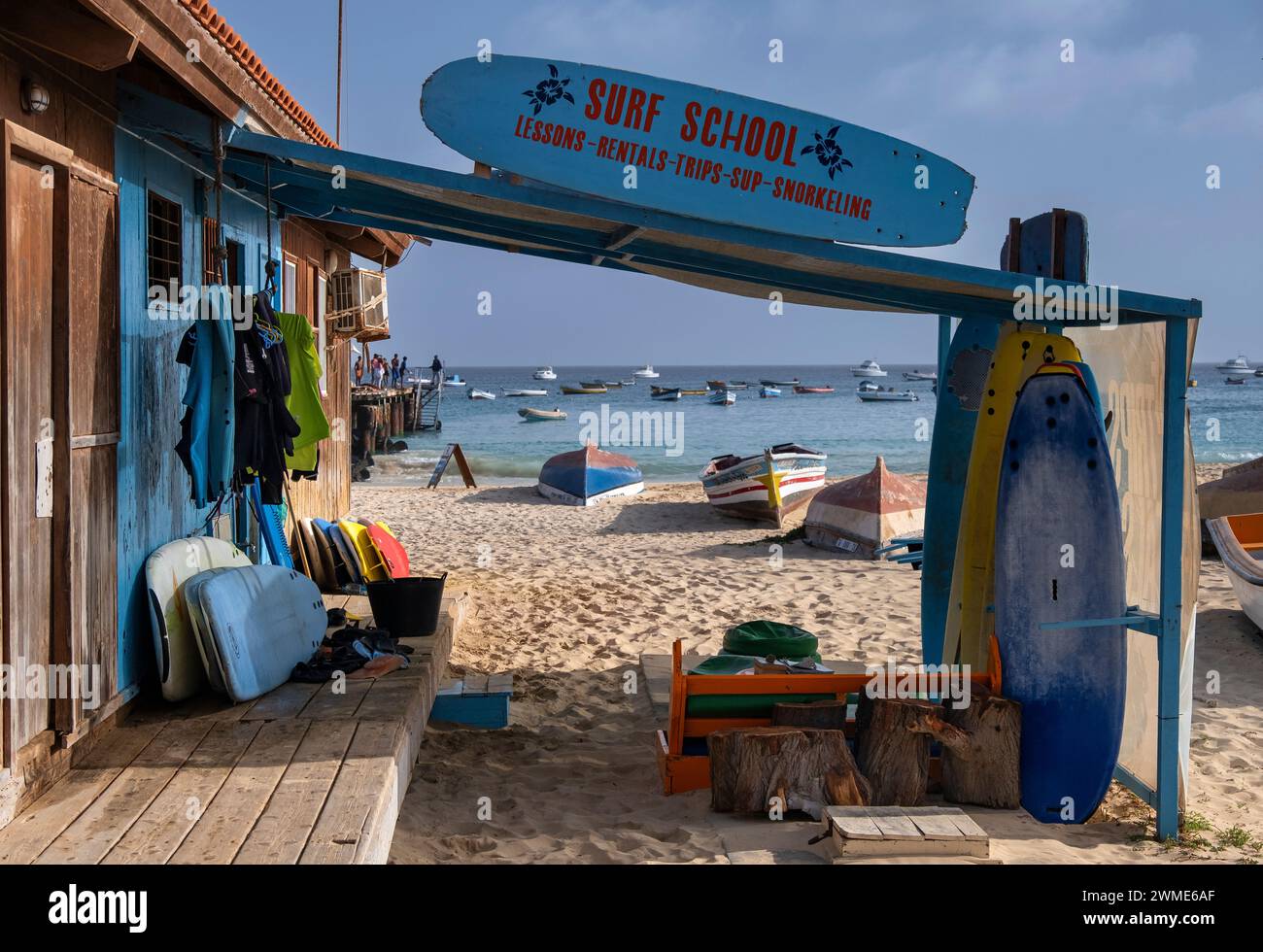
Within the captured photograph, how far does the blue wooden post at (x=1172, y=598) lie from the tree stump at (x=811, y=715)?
1.45 meters

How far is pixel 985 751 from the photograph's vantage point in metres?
4.97

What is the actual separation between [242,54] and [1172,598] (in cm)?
533

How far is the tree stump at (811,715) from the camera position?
5105 millimetres

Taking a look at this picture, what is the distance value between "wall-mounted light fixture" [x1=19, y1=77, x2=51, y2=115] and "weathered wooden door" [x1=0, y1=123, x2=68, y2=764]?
17cm

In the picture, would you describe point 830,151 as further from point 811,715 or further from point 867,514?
point 867,514

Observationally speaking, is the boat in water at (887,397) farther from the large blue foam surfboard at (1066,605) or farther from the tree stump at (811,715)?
the tree stump at (811,715)

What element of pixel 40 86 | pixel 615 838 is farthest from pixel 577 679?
pixel 40 86

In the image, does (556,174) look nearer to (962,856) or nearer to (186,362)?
(186,362)

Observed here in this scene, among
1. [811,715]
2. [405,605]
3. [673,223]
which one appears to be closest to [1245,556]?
[811,715]

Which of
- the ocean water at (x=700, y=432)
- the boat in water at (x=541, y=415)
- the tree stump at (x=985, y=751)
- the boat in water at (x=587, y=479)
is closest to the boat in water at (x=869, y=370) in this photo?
the ocean water at (x=700, y=432)

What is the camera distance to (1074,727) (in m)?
4.98

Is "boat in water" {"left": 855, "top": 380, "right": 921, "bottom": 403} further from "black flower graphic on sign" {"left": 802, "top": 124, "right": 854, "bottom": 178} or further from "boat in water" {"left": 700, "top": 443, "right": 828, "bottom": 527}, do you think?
"black flower graphic on sign" {"left": 802, "top": 124, "right": 854, "bottom": 178}

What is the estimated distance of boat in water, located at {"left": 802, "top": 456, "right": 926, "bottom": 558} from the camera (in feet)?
42.4

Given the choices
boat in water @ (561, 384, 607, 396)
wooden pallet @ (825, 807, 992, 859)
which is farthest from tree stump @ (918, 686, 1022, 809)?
boat in water @ (561, 384, 607, 396)
